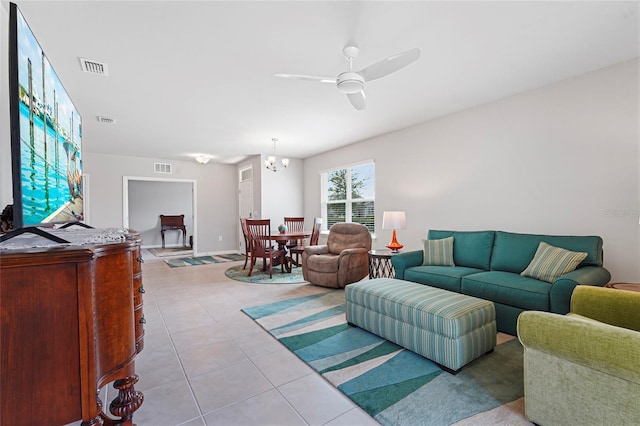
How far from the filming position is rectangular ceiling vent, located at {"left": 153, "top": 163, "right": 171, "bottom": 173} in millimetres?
7176

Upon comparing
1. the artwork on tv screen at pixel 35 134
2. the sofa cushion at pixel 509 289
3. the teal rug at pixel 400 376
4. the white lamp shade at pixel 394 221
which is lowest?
the teal rug at pixel 400 376

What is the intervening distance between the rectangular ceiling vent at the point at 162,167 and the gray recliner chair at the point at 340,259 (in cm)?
473

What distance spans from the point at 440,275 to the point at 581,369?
1806mm

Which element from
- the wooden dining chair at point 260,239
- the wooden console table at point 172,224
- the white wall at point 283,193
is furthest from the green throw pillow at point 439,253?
the wooden console table at point 172,224

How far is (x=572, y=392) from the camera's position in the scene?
1.42 metres

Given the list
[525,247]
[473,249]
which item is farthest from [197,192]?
[525,247]

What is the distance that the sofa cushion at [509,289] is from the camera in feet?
8.02

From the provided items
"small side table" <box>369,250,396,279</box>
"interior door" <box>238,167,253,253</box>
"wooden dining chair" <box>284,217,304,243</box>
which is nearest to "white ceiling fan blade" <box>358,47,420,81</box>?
"small side table" <box>369,250,396,279</box>

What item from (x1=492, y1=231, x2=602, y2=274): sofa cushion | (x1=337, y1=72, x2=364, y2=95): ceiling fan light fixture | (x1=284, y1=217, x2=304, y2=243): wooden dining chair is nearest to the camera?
(x1=337, y1=72, x2=364, y2=95): ceiling fan light fixture

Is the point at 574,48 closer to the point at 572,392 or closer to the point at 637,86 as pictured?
the point at 637,86

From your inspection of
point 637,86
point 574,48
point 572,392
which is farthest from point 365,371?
point 637,86

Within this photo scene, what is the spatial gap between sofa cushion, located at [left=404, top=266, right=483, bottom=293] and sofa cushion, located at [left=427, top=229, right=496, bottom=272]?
0.10m

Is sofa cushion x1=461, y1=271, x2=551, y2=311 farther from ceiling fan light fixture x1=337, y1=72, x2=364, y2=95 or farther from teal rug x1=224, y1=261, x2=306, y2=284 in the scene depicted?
teal rug x1=224, y1=261, x2=306, y2=284

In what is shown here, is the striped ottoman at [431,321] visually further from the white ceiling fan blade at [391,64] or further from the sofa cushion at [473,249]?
the white ceiling fan blade at [391,64]
